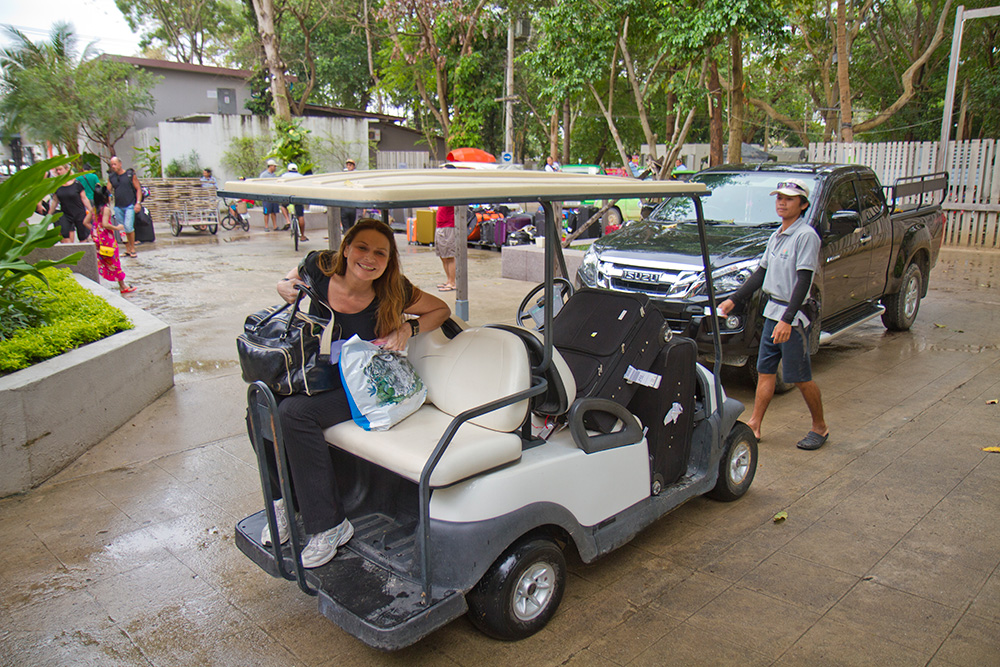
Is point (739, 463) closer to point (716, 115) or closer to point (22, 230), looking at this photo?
point (22, 230)

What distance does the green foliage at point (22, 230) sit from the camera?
5383 mm

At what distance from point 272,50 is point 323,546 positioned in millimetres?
19888

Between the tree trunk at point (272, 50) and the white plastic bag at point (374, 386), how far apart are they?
19.3m

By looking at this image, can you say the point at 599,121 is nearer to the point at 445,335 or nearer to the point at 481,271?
the point at 481,271

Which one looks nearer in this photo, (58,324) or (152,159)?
(58,324)

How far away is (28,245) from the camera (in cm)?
553

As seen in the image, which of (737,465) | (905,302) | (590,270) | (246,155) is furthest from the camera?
(246,155)

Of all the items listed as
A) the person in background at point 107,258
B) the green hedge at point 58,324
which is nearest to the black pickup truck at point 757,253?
the green hedge at point 58,324

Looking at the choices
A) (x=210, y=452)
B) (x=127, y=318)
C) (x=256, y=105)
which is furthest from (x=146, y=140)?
(x=210, y=452)

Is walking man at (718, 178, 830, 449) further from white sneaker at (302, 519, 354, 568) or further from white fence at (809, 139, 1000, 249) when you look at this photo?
white fence at (809, 139, 1000, 249)

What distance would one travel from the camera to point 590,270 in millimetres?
7008

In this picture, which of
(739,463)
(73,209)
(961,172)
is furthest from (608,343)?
(961,172)

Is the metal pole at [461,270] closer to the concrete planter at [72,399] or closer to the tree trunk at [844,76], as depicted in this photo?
the concrete planter at [72,399]

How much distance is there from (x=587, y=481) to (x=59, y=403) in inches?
140
